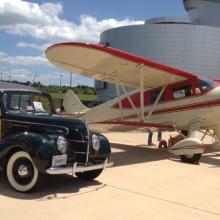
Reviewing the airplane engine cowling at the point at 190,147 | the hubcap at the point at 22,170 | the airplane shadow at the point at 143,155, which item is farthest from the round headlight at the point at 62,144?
the airplane engine cowling at the point at 190,147

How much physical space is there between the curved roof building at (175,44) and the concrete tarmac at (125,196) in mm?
71166

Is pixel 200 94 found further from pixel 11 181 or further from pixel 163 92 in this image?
pixel 11 181

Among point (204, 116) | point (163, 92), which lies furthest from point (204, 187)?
point (163, 92)

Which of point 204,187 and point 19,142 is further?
point 204,187

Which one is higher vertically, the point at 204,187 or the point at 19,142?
the point at 19,142

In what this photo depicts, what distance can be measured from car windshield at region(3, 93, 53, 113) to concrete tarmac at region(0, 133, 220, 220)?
1.33 metres

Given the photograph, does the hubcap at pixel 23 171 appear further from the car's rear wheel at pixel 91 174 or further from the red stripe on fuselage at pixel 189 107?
the red stripe on fuselage at pixel 189 107

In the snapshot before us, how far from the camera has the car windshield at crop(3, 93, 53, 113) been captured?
24.5 ft

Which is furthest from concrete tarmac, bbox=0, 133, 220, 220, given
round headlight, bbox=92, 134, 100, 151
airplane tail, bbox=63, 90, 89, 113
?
airplane tail, bbox=63, 90, 89, 113

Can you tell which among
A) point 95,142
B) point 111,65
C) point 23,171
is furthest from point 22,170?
point 111,65

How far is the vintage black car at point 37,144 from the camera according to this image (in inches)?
256

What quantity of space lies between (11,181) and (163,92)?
23.5 ft

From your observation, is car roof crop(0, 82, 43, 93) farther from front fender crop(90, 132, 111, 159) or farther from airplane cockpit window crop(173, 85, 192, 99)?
airplane cockpit window crop(173, 85, 192, 99)

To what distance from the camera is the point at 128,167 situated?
32.1 ft
